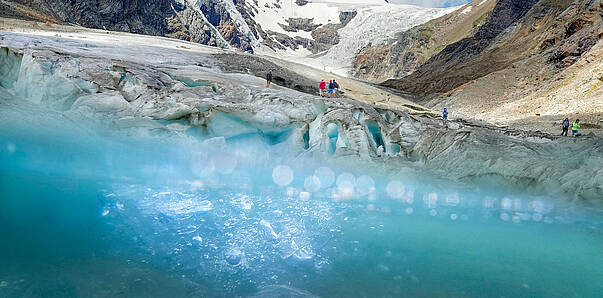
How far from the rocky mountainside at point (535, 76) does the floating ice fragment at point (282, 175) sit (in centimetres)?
1678

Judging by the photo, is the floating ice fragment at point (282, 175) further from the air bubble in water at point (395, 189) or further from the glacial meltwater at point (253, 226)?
the air bubble in water at point (395, 189)

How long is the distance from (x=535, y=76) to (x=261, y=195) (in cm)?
2882

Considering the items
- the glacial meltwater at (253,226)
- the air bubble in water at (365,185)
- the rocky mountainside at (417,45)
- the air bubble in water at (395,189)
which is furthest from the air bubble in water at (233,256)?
the rocky mountainside at (417,45)

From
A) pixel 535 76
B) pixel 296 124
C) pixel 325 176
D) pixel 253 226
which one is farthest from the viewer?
pixel 535 76

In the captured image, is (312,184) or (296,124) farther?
(296,124)

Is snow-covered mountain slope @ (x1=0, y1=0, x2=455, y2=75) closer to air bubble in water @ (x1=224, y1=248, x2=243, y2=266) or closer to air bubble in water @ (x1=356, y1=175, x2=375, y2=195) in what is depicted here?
air bubble in water @ (x1=356, y1=175, x2=375, y2=195)

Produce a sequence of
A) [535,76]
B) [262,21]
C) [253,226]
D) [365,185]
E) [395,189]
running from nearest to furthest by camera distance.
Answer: [253,226] < [395,189] < [365,185] < [535,76] < [262,21]

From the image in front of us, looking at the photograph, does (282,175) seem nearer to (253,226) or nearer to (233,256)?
(253,226)

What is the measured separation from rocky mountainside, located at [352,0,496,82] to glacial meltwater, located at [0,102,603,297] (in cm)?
5630

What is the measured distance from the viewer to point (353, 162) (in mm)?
8266

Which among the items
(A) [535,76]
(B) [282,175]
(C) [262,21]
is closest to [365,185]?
(B) [282,175]

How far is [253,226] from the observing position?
5.93 metres

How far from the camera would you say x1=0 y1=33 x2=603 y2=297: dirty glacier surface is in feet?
15.3

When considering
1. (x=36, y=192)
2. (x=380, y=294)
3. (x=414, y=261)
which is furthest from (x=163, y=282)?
(x=36, y=192)
